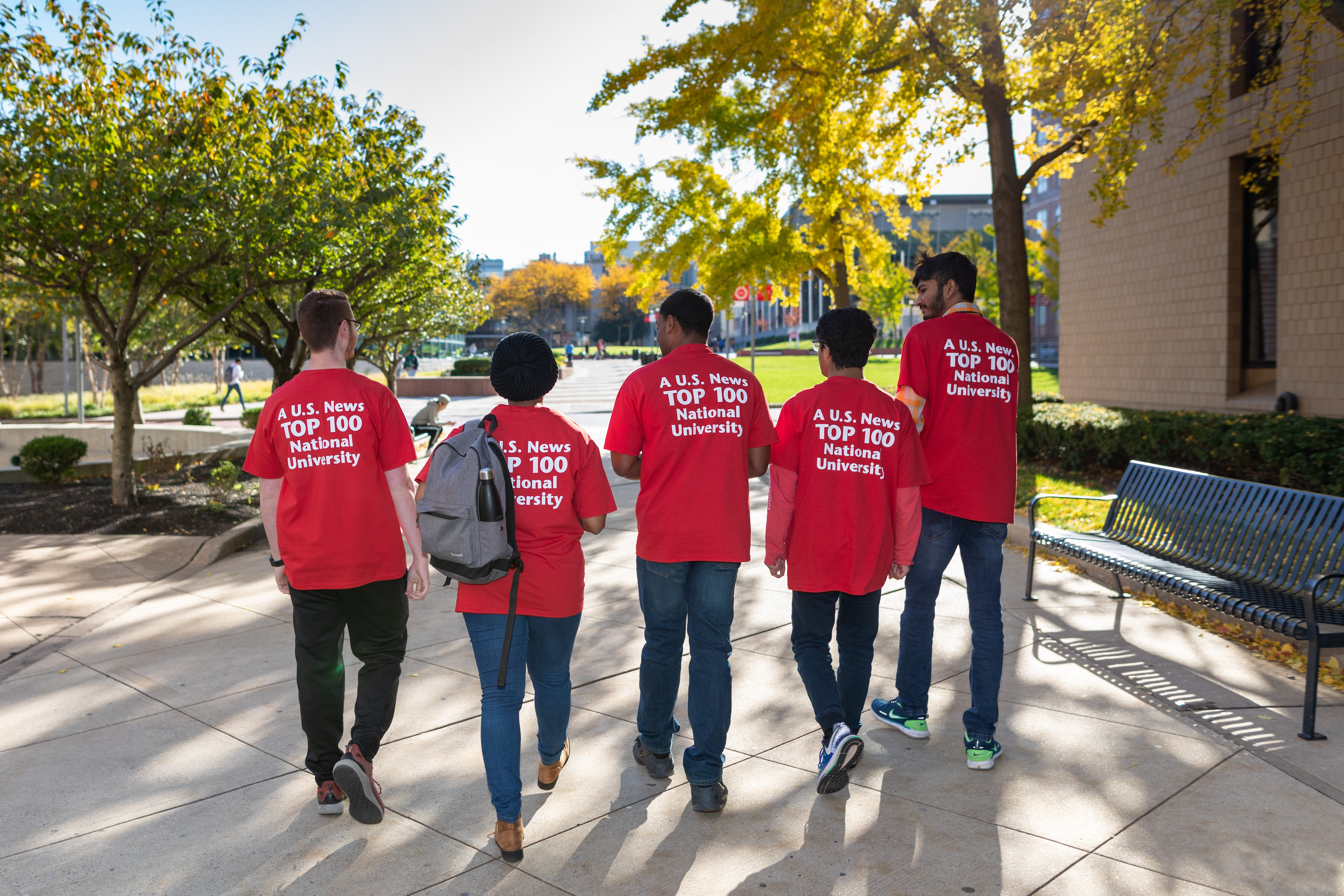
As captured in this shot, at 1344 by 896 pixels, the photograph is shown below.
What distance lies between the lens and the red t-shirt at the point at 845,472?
11.4 feet

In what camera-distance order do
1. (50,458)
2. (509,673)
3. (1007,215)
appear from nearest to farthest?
1. (509,673)
2. (1007,215)
3. (50,458)

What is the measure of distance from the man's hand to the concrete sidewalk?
2.81ft

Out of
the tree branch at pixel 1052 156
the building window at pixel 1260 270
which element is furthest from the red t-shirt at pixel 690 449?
the building window at pixel 1260 270

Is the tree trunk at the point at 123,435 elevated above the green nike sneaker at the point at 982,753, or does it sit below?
above

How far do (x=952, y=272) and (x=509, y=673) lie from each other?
2.39 meters

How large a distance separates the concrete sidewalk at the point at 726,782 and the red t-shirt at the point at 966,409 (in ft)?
3.60

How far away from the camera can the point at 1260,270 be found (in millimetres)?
13086

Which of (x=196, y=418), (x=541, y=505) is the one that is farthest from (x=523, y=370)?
(x=196, y=418)

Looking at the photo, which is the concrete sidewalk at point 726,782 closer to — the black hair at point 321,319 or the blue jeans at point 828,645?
the blue jeans at point 828,645

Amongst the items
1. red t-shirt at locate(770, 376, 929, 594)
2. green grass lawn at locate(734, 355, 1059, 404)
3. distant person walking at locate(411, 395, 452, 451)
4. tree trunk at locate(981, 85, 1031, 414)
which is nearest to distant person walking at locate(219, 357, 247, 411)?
distant person walking at locate(411, 395, 452, 451)

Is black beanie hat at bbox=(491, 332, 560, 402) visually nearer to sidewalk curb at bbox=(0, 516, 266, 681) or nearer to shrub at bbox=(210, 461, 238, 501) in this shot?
sidewalk curb at bbox=(0, 516, 266, 681)

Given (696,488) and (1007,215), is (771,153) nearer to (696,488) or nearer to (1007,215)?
(1007,215)

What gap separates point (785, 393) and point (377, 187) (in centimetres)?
1848

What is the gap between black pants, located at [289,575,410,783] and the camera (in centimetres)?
342
